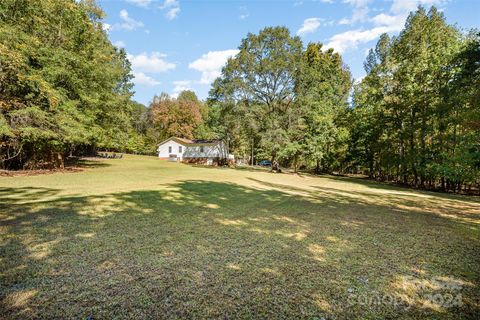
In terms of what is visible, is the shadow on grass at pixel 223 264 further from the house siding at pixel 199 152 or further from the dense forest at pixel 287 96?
the house siding at pixel 199 152

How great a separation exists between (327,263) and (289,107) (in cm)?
2285

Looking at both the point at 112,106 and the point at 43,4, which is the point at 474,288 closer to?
the point at 43,4

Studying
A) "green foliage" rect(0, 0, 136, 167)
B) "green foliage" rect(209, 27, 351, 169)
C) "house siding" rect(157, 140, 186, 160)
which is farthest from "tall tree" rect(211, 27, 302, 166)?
"house siding" rect(157, 140, 186, 160)

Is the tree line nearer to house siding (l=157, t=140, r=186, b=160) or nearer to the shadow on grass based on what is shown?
the shadow on grass

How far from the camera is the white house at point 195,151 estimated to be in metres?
37.2

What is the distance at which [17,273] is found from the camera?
2912 millimetres

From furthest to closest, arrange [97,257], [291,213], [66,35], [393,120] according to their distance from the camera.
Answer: [393,120] < [66,35] < [291,213] < [97,257]

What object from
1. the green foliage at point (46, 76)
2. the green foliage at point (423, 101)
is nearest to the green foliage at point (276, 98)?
the green foliage at point (423, 101)

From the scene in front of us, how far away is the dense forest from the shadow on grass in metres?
3.36

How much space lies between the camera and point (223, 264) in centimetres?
339

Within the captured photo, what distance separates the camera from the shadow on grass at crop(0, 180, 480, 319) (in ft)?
7.93

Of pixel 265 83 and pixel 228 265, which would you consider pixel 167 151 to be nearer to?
pixel 265 83

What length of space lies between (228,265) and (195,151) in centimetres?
3588

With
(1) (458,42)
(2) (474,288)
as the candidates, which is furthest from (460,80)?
(2) (474,288)
